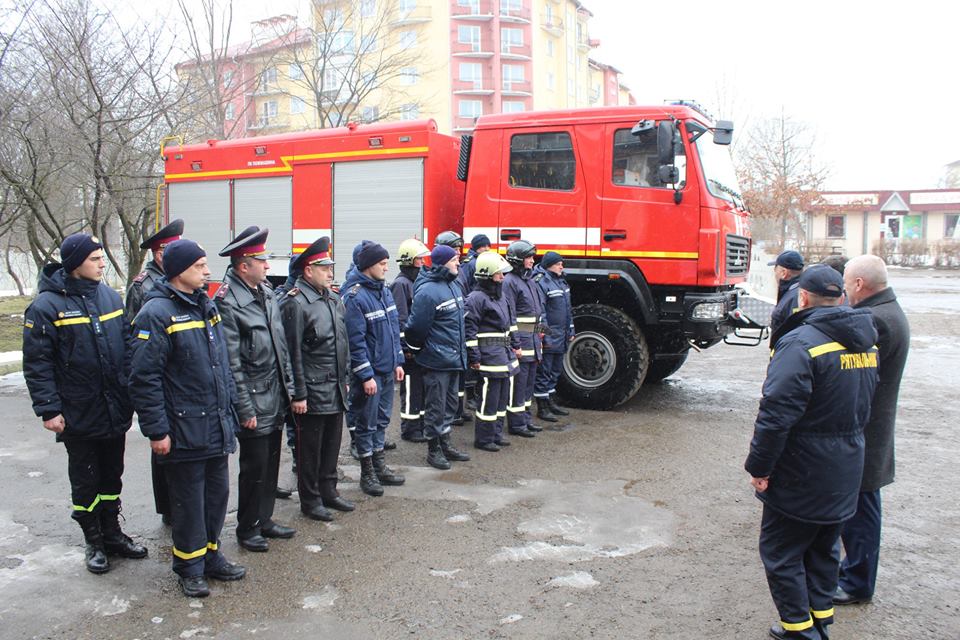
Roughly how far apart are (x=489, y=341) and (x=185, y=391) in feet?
10.7

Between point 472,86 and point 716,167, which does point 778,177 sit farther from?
point 472,86

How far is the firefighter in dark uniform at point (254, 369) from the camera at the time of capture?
165 inches

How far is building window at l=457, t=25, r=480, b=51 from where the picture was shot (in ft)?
199

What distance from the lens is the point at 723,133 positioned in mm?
7332

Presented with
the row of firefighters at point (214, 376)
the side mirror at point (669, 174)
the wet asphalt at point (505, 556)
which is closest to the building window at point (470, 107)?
the side mirror at point (669, 174)

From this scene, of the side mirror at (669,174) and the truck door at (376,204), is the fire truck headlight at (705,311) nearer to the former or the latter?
the side mirror at (669,174)

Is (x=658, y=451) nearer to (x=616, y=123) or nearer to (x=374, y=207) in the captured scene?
Result: (x=616, y=123)

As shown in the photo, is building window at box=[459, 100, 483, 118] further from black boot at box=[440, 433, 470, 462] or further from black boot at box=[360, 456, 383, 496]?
black boot at box=[360, 456, 383, 496]

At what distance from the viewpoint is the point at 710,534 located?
4699mm

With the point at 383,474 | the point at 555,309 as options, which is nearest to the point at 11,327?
the point at 555,309

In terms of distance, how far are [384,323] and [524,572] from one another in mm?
2132

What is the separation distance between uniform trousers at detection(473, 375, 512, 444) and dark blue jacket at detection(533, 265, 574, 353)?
1.08 meters

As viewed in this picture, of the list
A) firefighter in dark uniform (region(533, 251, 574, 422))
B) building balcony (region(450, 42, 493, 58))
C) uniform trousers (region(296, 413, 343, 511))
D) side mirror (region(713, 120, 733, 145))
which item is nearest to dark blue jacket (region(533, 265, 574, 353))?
firefighter in dark uniform (region(533, 251, 574, 422))

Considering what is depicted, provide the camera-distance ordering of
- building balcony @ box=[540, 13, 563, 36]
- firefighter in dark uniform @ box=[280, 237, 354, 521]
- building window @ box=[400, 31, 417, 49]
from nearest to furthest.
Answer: firefighter in dark uniform @ box=[280, 237, 354, 521] → building window @ box=[400, 31, 417, 49] → building balcony @ box=[540, 13, 563, 36]
